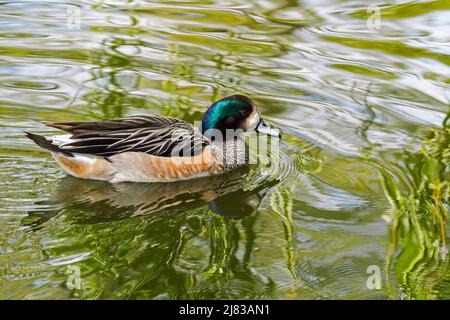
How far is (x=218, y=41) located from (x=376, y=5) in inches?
92.5

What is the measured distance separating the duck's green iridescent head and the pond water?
31cm

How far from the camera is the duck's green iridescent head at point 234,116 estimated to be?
277 inches

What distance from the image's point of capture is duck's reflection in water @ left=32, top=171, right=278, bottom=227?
5980mm

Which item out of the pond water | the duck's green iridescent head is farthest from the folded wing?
the pond water

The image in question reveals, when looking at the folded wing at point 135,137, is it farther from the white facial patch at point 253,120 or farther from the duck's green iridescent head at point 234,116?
the white facial patch at point 253,120

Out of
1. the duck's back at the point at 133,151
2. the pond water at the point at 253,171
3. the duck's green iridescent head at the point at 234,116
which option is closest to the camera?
the pond water at the point at 253,171

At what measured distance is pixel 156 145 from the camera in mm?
6824

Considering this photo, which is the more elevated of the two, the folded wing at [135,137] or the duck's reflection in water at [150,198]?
the folded wing at [135,137]

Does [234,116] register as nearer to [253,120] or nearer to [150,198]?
[253,120]

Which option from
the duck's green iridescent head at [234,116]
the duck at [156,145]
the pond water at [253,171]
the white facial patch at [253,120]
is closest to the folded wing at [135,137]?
the duck at [156,145]

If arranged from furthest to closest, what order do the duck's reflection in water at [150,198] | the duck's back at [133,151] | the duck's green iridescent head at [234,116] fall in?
the duck's green iridescent head at [234,116], the duck's back at [133,151], the duck's reflection in water at [150,198]

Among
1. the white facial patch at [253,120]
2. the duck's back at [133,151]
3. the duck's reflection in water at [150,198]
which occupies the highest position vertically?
the white facial patch at [253,120]
